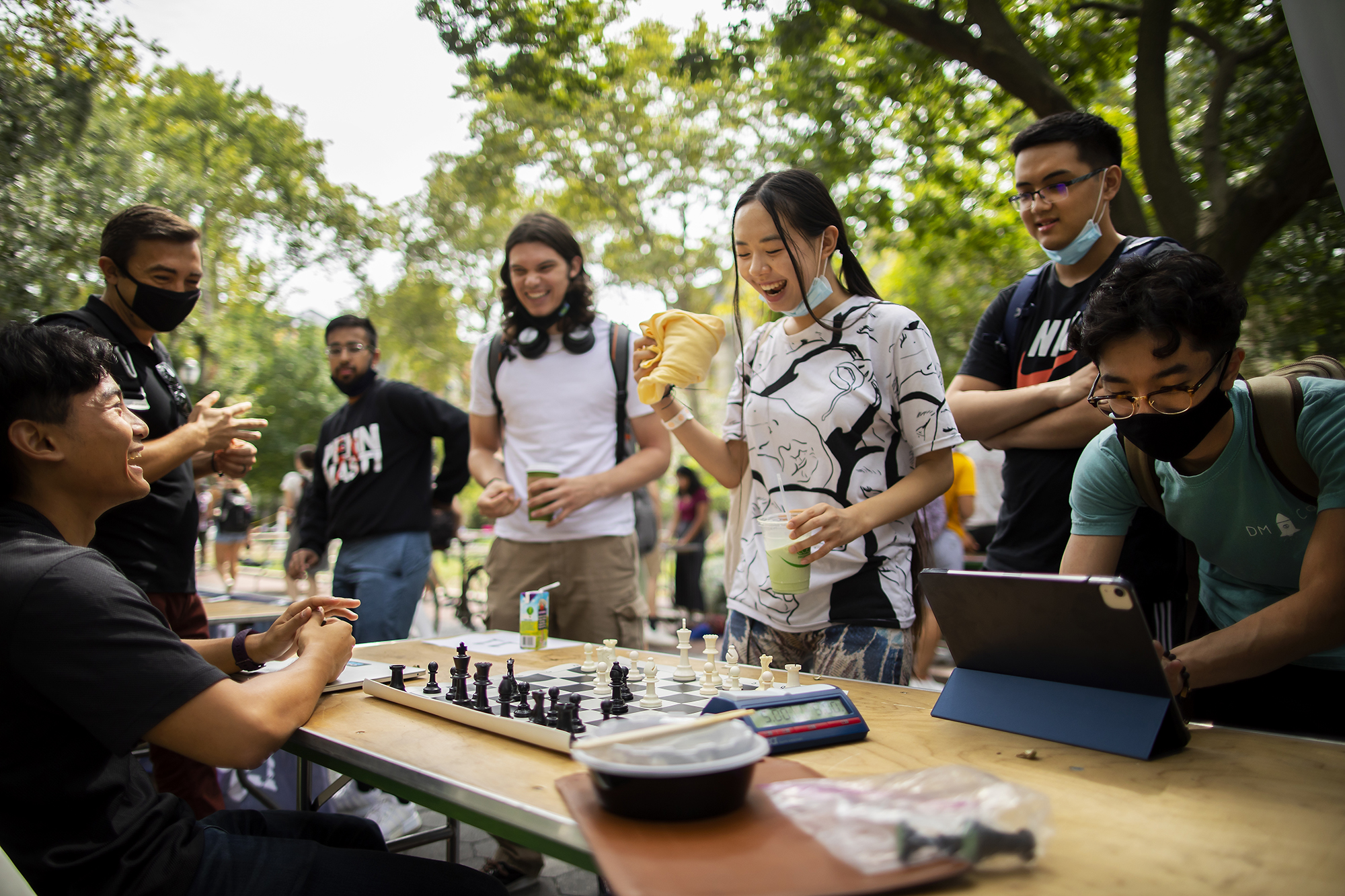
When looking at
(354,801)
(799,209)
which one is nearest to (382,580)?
(354,801)

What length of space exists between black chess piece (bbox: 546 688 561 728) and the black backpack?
35.7ft

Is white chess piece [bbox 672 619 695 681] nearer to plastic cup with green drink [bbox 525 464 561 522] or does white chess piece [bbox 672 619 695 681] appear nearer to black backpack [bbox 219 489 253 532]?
plastic cup with green drink [bbox 525 464 561 522]

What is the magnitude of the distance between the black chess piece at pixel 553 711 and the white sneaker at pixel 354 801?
2492 millimetres

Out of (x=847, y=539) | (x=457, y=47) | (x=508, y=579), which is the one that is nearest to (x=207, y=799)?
(x=508, y=579)

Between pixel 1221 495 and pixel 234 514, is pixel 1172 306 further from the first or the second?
pixel 234 514

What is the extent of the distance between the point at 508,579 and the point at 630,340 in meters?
1.12

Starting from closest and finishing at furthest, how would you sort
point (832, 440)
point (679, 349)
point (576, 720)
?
1. point (576, 720)
2. point (832, 440)
3. point (679, 349)

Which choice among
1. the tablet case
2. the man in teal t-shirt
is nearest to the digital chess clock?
the tablet case

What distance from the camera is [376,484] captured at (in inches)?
168

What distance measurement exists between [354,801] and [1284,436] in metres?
3.91

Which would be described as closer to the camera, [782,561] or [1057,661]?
[1057,661]

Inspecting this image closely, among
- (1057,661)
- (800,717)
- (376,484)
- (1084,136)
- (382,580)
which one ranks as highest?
(1084,136)

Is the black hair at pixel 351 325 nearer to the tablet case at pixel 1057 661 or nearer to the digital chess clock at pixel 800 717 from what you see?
the digital chess clock at pixel 800 717

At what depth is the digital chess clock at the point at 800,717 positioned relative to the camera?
1.50m
